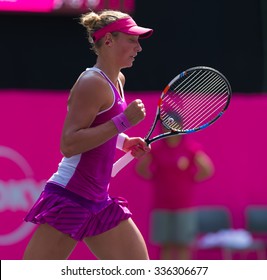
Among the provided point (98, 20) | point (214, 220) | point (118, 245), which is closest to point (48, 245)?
point (118, 245)

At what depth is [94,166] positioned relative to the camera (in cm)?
392

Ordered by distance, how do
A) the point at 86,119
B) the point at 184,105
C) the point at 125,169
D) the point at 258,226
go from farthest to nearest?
the point at 258,226 < the point at 125,169 < the point at 184,105 < the point at 86,119

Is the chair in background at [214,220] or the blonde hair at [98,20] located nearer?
the blonde hair at [98,20]

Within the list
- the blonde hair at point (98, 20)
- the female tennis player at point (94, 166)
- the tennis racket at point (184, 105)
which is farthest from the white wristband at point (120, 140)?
the blonde hair at point (98, 20)

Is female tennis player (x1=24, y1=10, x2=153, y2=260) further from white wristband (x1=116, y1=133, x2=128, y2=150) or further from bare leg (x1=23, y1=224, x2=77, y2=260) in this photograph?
white wristband (x1=116, y1=133, x2=128, y2=150)

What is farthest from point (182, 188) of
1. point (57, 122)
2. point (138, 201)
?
point (57, 122)

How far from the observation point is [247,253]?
7070 mm

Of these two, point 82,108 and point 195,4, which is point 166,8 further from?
point 82,108

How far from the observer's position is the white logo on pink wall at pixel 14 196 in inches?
254

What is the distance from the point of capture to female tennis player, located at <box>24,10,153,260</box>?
379 cm

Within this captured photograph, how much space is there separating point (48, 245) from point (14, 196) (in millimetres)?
2629

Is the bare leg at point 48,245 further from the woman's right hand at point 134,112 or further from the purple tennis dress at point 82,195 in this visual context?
the woman's right hand at point 134,112

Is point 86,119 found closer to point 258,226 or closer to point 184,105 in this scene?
point 184,105
